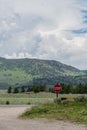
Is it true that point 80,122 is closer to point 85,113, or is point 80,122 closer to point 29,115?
point 85,113

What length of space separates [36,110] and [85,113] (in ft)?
20.1

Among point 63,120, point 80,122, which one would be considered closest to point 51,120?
point 63,120

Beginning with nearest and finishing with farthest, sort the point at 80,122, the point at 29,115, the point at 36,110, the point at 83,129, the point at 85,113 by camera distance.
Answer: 1. the point at 83,129
2. the point at 80,122
3. the point at 85,113
4. the point at 29,115
5. the point at 36,110

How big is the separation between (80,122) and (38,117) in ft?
18.3

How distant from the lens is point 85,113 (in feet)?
104

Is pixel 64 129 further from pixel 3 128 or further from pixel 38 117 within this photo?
pixel 38 117

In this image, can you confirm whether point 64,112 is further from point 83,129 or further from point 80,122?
point 83,129

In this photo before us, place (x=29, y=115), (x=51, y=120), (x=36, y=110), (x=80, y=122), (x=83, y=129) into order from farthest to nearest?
(x=36, y=110) → (x=29, y=115) → (x=51, y=120) → (x=80, y=122) → (x=83, y=129)

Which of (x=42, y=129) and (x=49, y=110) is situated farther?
(x=49, y=110)

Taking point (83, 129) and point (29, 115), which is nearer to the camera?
point (83, 129)

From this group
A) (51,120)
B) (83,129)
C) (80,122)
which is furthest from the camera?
(51,120)

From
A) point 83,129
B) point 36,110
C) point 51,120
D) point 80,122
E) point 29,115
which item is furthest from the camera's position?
point 36,110

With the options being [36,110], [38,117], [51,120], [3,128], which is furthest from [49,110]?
[3,128]

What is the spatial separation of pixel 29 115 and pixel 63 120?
5.53 metres
